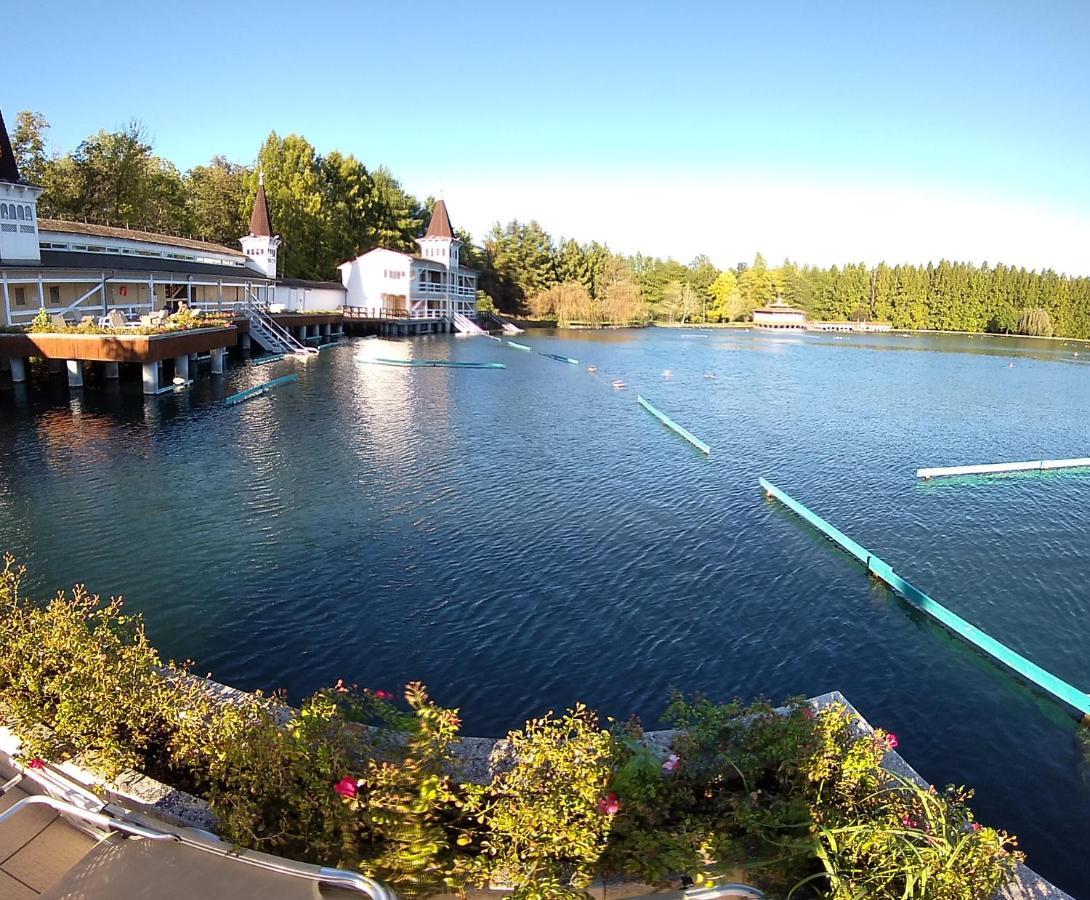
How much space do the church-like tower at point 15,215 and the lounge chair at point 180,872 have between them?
3245cm

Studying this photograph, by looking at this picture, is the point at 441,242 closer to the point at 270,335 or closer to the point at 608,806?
the point at 270,335

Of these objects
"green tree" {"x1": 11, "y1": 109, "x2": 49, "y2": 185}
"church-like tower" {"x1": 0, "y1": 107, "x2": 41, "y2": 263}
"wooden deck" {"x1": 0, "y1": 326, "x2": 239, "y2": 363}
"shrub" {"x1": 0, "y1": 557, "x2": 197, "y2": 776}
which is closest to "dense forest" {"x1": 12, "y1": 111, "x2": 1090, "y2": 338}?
"green tree" {"x1": 11, "y1": 109, "x2": 49, "y2": 185}

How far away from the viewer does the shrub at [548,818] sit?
490cm

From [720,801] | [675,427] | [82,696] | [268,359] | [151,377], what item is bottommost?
[720,801]

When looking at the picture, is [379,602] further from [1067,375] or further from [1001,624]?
[1067,375]

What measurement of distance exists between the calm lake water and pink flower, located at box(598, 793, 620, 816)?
181 inches

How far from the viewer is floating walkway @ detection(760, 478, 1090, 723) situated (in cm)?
1098

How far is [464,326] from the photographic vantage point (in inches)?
3127

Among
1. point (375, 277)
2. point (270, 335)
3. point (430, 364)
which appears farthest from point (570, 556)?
point (375, 277)

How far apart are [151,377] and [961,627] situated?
2930 cm

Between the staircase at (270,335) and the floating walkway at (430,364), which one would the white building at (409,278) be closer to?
the staircase at (270,335)

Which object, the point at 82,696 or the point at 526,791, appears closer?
the point at 526,791

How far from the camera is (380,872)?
195 inches

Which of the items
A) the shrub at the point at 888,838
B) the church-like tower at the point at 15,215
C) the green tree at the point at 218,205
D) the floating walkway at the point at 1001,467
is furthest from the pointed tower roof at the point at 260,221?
the shrub at the point at 888,838
